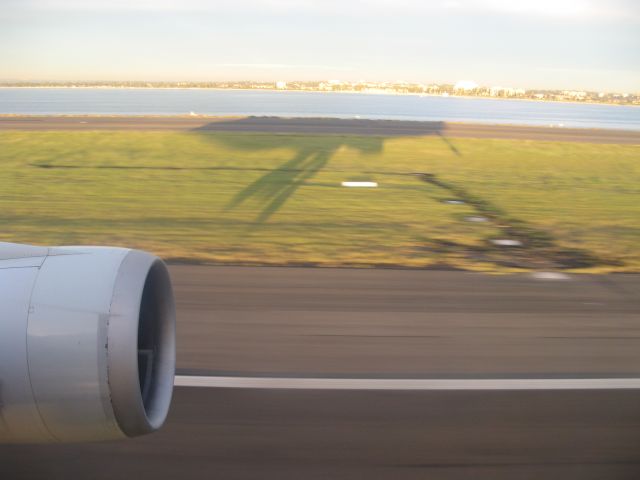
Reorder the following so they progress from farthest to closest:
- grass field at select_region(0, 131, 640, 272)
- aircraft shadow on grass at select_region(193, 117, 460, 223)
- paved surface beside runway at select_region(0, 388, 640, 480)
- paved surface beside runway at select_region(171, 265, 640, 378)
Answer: aircraft shadow on grass at select_region(193, 117, 460, 223)
grass field at select_region(0, 131, 640, 272)
paved surface beside runway at select_region(171, 265, 640, 378)
paved surface beside runway at select_region(0, 388, 640, 480)

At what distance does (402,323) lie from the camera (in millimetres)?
5961

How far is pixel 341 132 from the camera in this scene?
2781 centimetres

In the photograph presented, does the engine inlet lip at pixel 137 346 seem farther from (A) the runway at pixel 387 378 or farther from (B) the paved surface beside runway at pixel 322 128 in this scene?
(B) the paved surface beside runway at pixel 322 128

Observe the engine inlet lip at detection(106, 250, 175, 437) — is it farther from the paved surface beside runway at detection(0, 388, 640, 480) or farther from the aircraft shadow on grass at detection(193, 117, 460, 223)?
the aircraft shadow on grass at detection(193, 117, 460, 223)

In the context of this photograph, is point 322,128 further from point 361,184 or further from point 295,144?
point 361,184

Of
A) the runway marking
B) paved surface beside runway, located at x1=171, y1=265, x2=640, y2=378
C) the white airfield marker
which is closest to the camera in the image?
the runway marking

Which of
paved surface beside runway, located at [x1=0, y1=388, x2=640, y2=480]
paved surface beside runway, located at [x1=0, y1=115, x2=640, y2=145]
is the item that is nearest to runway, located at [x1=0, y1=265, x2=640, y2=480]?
paved surface beside runway, located at [x1=0, y1=388, x2=640, y2=480]

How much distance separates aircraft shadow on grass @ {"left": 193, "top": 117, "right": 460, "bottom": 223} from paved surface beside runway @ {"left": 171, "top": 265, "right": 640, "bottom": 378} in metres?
4.31

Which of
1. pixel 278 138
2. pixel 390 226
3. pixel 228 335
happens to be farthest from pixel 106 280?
pixel 278 138

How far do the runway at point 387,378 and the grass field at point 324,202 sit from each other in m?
1.28

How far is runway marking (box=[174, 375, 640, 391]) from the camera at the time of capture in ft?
14.8

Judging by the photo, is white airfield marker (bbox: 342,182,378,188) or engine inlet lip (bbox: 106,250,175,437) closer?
engine inlet lip (bbox: 106,250,175,437)

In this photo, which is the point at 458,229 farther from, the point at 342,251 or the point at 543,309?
the point at 543,309

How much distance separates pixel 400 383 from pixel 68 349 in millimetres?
2690
